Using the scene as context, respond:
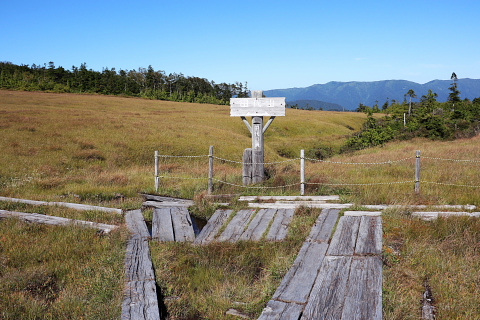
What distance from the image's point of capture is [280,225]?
8.88 meters

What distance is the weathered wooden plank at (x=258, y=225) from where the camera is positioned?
324 inches

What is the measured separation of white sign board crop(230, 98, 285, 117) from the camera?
1398 cm

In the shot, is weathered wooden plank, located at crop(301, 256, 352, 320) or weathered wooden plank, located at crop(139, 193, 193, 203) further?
weathered wooden plank, located at crop(139, 193, 193, 203)

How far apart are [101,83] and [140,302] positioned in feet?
400

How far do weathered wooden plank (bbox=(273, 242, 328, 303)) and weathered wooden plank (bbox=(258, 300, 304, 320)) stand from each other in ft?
0.45

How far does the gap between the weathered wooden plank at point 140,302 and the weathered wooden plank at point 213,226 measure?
7.78ft

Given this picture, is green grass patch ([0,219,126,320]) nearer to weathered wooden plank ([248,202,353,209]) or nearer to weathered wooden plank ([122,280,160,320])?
weathered wooden plank ([122,280,160,320])

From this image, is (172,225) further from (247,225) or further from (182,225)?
(247,225)

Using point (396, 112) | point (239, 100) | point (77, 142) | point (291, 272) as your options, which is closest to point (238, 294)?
point (291, 272)

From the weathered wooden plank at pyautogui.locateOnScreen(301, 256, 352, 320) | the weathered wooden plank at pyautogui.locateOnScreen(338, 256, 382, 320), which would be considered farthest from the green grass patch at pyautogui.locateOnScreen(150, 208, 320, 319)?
the weathered wooden plank at pyautogui.locateOnScreen(338, 256, 382, 320)

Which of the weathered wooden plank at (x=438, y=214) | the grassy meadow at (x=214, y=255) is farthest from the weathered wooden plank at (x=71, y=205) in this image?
the weathered wooden plank at (x=438, y=214)

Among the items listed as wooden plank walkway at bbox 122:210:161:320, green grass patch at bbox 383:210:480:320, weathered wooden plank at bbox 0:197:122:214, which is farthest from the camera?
weathered wooden plank at bbox 0:197:122:214

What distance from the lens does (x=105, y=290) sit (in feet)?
18.2

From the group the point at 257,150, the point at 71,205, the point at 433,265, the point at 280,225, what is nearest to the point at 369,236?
the point at 433,265
